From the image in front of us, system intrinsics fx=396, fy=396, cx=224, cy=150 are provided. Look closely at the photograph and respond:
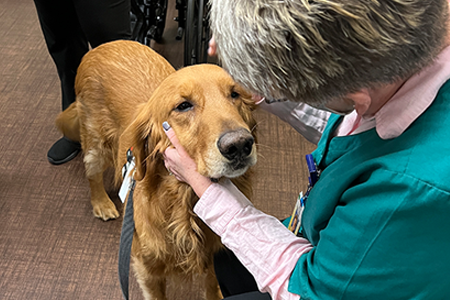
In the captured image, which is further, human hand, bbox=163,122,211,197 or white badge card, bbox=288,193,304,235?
white badge card, bbox=288,193,304,235

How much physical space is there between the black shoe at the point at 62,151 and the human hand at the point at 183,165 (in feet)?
4.60

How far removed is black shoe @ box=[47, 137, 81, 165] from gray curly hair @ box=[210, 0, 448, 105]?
199 centimetres

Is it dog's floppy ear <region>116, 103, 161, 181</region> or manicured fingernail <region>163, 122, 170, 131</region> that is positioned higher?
manicured fingernail <region>163, 122, 170, 131</region>

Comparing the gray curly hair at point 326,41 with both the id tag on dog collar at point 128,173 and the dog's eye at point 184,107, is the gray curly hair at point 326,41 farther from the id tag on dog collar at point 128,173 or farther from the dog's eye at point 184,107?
the id tag on dog collar at point 128,173

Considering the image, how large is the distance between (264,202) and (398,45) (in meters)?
1.73

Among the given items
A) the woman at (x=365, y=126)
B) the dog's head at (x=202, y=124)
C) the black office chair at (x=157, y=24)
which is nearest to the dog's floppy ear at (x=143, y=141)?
the dog's head at (x=202, y=124)

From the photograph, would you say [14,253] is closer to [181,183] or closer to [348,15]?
[181,183]

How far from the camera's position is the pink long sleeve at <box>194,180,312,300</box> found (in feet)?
3.12

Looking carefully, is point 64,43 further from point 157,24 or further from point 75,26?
point 157,24

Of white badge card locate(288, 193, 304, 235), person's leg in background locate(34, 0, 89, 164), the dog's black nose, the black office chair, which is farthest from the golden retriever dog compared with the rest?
the black office chair

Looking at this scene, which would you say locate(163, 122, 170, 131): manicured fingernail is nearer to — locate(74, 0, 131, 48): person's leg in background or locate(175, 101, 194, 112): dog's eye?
locate(175, 101, 194, 112): dog's eye

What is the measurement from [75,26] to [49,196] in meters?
0.97

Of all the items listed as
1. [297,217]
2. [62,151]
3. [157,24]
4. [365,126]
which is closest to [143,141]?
[297,217]

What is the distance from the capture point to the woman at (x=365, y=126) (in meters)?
0.60
